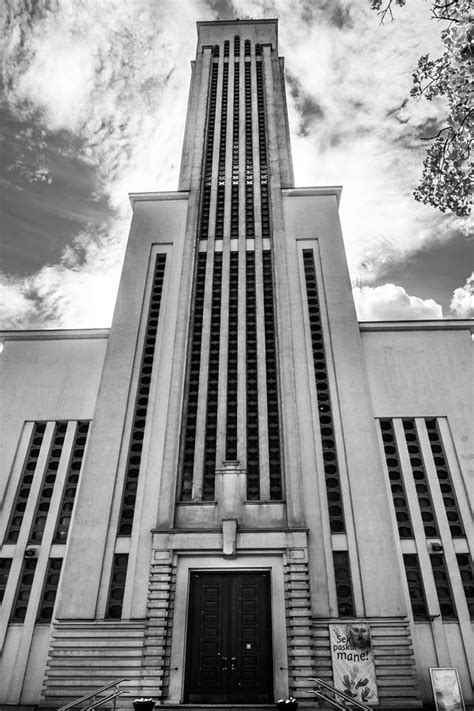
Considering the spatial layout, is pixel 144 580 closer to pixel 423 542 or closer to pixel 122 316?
pixel 423 542

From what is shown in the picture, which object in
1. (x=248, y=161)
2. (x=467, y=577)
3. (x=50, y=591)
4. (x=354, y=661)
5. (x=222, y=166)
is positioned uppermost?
(x=248, y=161)

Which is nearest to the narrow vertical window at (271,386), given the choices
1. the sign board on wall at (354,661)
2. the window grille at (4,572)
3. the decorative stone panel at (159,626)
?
the decorative stone panel at (159,626)

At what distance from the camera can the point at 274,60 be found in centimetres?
3753

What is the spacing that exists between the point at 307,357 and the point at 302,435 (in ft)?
12.2

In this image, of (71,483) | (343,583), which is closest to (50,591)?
(71,483)

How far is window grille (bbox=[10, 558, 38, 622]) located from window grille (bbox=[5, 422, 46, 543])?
1.10 m

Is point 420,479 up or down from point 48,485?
up

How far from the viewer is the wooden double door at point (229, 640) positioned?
15375 millimetres

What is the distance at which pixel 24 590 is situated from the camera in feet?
57.7

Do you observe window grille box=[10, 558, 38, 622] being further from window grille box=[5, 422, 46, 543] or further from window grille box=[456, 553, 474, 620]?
window grille box=[456, 553, 474, 620]

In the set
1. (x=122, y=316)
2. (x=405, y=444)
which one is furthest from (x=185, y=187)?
(x=405, y=444)

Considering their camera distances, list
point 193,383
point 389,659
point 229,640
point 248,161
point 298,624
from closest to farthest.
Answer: point 389,659, point 298,624, point 229,640, point 193,383, point 248,161

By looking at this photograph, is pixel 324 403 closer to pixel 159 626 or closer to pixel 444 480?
pixel 444 480

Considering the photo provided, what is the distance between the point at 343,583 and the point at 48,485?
11.9m
